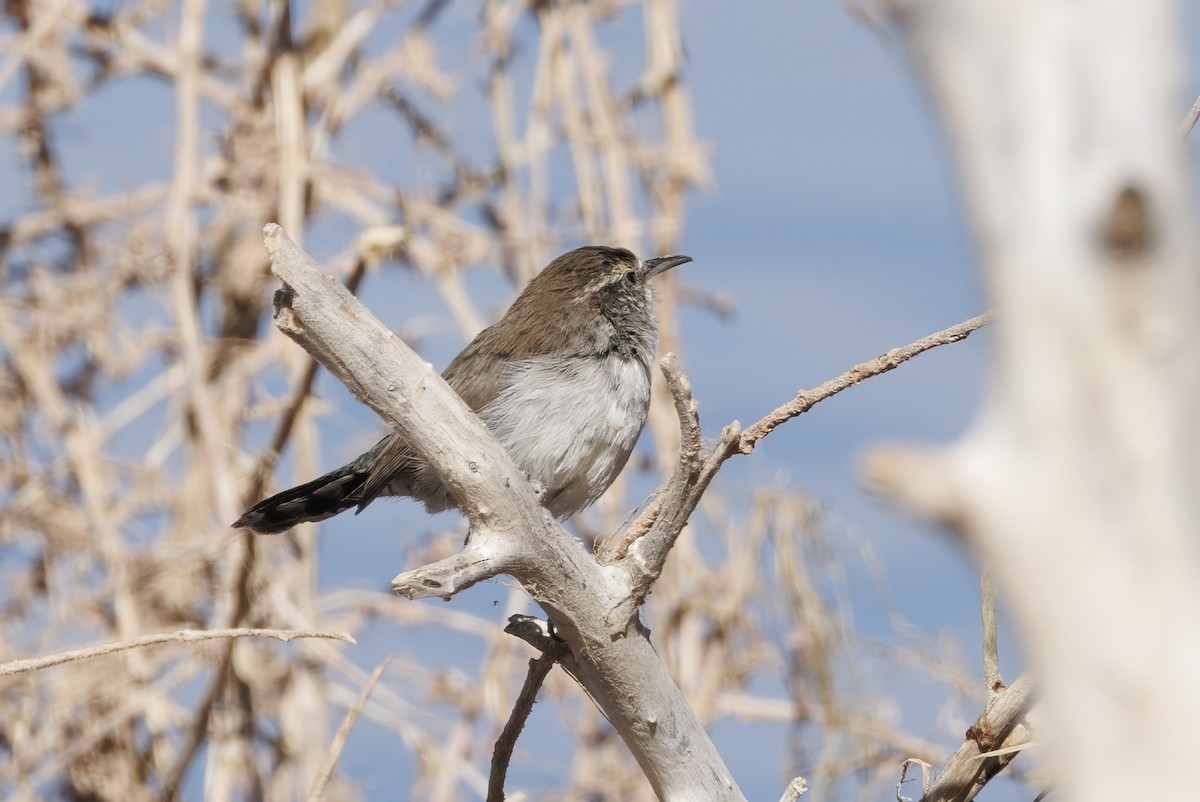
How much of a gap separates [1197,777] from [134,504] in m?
5.41

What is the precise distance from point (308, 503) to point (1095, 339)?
3.52 metres

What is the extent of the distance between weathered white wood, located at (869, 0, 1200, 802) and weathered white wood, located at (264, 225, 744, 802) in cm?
143

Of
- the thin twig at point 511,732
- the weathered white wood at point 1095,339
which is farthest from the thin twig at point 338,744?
the weathered white wood at point 1095,339

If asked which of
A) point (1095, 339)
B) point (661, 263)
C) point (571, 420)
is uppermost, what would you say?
point (661, 263)

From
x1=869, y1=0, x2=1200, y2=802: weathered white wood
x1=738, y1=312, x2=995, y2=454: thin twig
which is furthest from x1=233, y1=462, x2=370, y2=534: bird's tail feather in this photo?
x1=869, y1=0, x2=1200, y2=802: weathered white wood

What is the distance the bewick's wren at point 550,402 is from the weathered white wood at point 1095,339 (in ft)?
9.83

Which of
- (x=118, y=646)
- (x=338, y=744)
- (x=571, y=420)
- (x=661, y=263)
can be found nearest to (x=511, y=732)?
(x=338, y=744)

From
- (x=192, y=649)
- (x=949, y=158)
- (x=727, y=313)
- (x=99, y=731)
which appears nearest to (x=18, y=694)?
(x=99, y=731)

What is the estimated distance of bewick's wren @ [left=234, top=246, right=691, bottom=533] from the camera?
13.9 feet

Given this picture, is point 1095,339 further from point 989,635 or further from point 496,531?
point 989,635

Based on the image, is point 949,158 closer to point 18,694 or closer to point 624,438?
point 624,438

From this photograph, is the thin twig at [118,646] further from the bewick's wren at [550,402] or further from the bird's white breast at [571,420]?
the bird's white breast at [571,420]

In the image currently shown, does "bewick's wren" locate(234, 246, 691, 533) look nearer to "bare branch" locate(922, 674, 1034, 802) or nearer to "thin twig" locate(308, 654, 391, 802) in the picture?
"thin twig" locate(308, 654, 391, 802)

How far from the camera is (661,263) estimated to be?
5.15 meters
